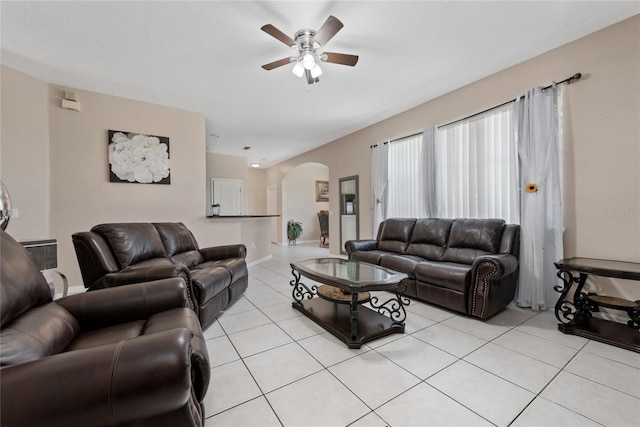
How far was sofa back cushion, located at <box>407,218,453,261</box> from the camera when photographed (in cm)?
356

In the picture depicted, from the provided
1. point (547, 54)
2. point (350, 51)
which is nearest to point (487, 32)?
point (547, 54)

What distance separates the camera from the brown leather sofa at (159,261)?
6.91 feet

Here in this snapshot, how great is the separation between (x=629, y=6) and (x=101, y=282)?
16.6 feet

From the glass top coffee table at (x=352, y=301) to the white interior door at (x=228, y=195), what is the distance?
5312 mm

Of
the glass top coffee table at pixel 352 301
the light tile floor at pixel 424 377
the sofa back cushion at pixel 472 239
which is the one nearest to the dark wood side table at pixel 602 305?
the light tile floor at pixel 424 377

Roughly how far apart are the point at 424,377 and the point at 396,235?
2.65m

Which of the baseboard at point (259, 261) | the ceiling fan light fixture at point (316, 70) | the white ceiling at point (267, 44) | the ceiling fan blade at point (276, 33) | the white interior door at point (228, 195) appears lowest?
the baseboard at point (259, 261)

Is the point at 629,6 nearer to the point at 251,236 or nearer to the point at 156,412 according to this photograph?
the point at 156,412

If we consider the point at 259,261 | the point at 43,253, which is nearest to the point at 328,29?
the point at 43,253

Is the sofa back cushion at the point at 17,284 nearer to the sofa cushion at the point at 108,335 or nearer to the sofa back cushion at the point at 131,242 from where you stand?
the sofa cushion at the point at 108,335

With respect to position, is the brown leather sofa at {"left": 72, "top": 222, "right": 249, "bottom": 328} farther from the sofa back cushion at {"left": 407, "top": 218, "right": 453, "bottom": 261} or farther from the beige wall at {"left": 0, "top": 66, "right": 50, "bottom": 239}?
the sofa back cushion at {"left": 407, "top": 218, "right": 453, "bottom": 261}

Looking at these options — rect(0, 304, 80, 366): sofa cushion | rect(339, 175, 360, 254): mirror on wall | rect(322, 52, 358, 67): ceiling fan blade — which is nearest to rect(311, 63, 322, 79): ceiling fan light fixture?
rect(322, 52, 358, 67): ceiling fan blade

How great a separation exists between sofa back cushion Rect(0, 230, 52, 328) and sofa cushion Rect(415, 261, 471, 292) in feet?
9.97

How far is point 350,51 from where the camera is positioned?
115 inches
